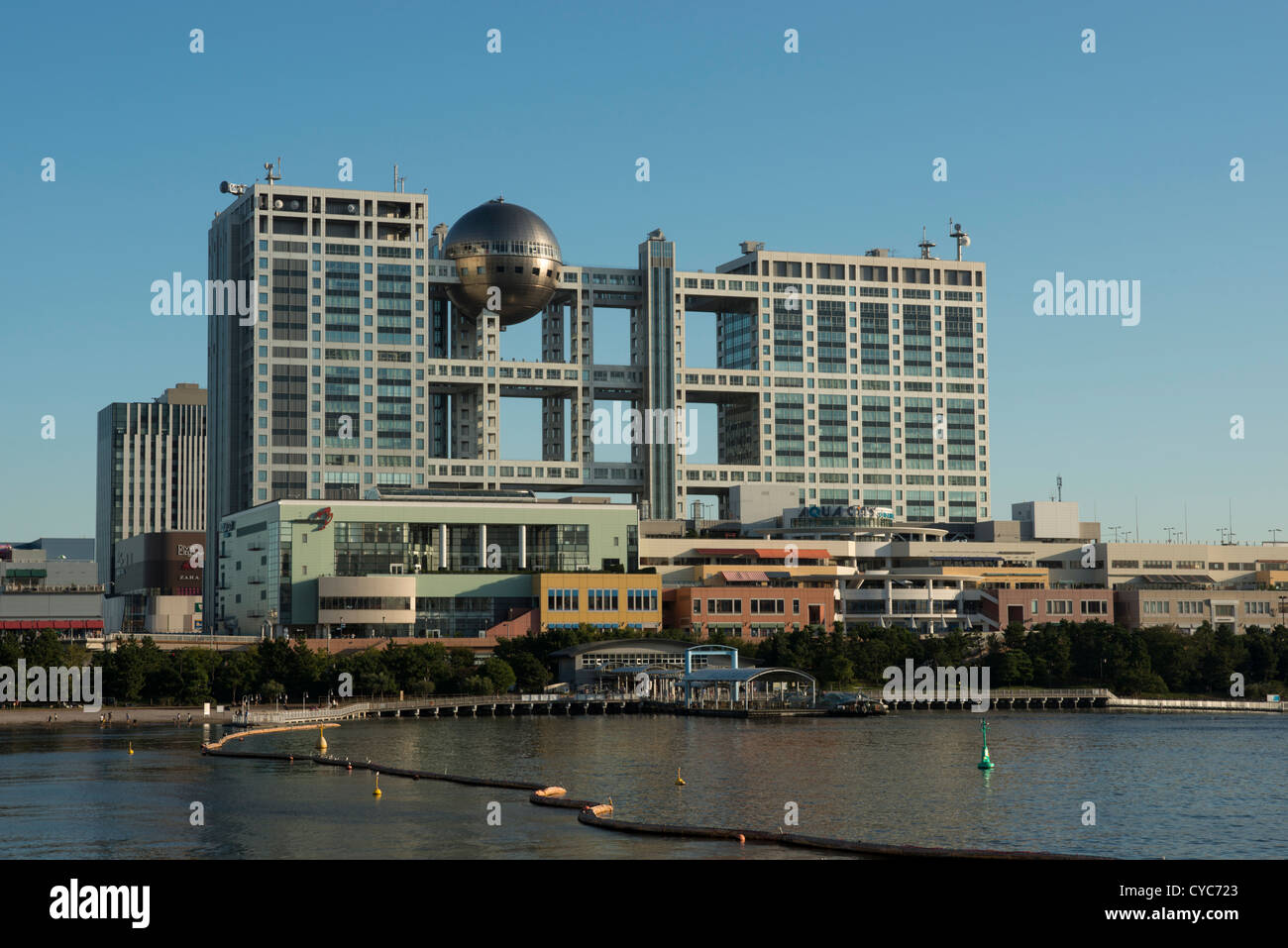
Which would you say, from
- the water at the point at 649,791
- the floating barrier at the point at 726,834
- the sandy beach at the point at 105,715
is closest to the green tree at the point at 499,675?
the water at the point at 649,791

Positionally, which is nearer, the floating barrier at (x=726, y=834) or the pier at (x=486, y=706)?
the floating barrier at (x=726, y=834)

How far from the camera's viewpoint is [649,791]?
3969 inches

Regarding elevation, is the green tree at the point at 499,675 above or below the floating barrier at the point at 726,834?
below

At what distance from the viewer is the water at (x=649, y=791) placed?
80562mm

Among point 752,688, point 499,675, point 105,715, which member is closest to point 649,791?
point 105,715

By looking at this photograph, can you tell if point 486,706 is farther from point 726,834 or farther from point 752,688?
point 726,834

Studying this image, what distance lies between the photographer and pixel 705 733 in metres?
154

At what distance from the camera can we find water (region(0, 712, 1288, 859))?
264ft

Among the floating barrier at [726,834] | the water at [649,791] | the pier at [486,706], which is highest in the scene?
the floating barrier at [726,834]

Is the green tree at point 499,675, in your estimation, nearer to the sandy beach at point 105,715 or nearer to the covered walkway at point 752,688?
the covered walkway at point 752,688

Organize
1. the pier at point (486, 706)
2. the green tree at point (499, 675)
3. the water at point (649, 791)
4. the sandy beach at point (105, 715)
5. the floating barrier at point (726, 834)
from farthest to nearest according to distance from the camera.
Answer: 1. the green tree at point (499, 675)
2. the pier at point (486, 706)
3. the sandy beach at point (105, 715)
4. the water at point (649, 791)
5. the floating barrier at point (726, 834)
